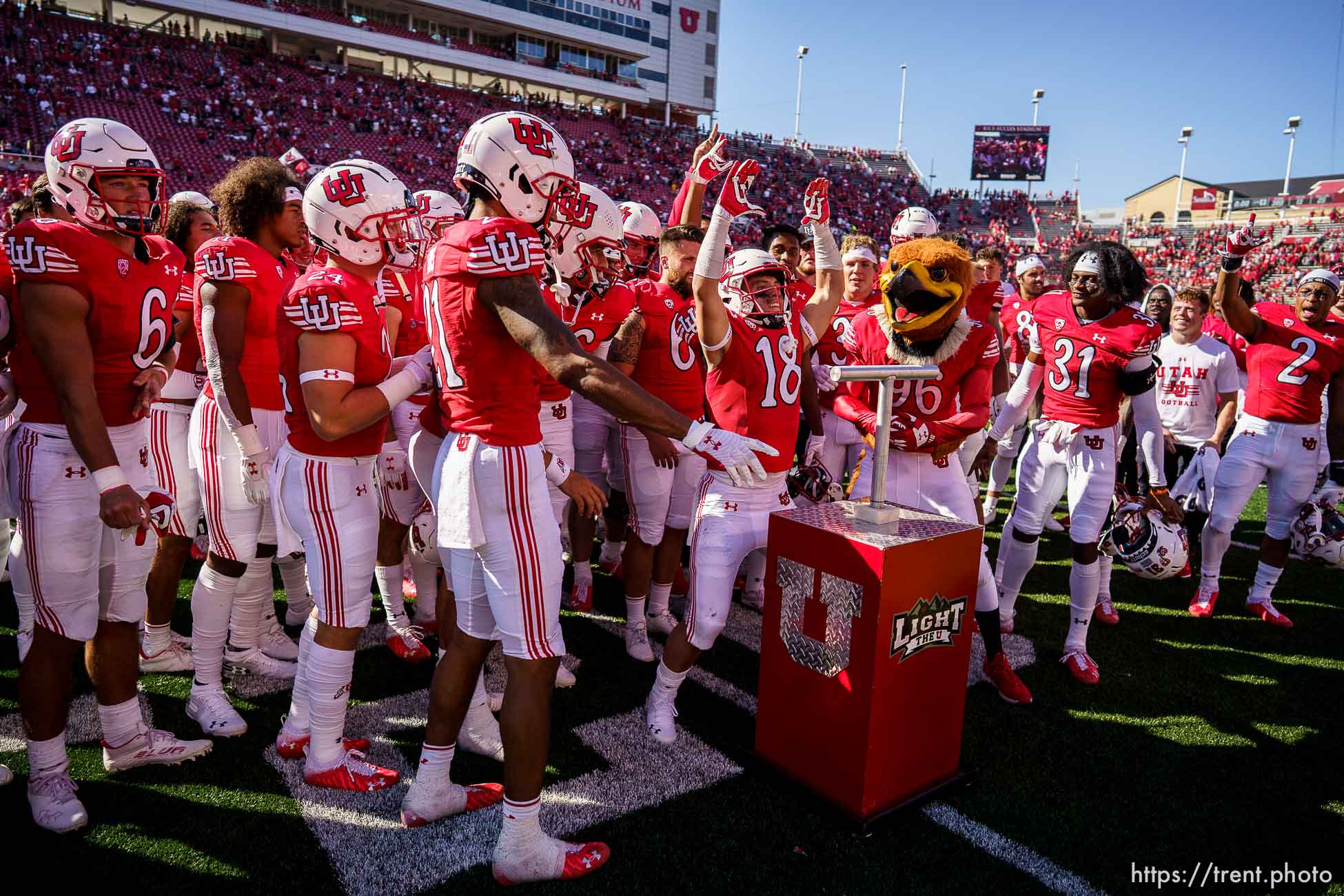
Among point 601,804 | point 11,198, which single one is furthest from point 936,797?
point 11,198

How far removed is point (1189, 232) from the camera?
141 ft

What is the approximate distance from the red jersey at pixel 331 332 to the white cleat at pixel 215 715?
4.58 ft

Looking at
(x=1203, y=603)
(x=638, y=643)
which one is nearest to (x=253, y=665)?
(x=638, y=643)

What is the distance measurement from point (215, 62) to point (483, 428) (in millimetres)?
36282

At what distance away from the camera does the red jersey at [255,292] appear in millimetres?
3260

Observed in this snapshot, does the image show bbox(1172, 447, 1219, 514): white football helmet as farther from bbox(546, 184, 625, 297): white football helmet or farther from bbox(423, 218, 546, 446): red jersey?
bbox(423, 218, 546, 446): red jersey

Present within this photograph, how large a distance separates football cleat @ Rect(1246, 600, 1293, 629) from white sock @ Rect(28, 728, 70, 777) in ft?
22.4

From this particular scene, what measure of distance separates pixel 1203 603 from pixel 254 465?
19.9ft

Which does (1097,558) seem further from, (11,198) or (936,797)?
(11,198)

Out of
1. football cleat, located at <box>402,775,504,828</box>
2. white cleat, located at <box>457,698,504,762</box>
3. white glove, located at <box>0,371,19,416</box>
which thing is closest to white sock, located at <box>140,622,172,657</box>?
white glove, located at <box>0,371,19,416</box>

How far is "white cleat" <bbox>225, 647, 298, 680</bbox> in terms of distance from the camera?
156 inches

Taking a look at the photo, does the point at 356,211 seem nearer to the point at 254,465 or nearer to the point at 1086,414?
the point at 254,465

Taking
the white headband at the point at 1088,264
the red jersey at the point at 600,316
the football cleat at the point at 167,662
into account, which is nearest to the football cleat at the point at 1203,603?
the white headband at the point at 1088,264

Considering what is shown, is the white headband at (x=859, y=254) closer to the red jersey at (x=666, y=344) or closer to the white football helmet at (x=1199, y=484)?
the red jersey at (x=666, y=344)
